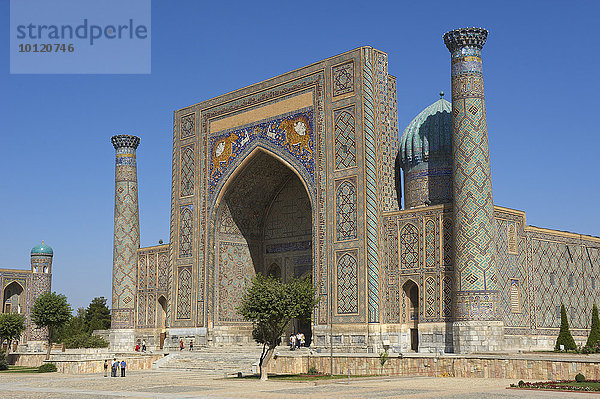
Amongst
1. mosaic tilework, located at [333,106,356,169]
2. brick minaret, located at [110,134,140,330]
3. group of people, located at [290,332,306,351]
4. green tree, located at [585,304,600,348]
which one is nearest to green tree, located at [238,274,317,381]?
group of people, located at [290,332,306,351]

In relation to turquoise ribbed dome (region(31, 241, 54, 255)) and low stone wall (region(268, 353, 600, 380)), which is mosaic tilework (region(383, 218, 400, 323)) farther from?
turquoise ribbed dome (region(31, 241, 54, 255))

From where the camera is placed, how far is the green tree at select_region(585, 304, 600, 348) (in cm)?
1892

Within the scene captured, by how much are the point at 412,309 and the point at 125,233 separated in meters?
11.3

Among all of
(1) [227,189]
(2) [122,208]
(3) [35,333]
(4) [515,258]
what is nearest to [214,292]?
(1) [227,189]

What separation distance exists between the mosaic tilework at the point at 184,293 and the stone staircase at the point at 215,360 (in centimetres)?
134

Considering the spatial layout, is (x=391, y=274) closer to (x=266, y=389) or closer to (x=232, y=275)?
(x=232, y=275)

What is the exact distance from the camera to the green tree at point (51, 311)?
906 inches

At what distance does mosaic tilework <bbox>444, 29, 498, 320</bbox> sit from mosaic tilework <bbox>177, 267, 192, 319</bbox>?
907 cm

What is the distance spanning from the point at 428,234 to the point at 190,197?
8.56 meters

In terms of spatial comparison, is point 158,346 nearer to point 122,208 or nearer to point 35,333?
point 122,208

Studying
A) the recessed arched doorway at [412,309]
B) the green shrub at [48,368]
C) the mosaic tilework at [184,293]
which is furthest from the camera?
the mosaic tilework at [184,293]

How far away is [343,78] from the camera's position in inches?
766

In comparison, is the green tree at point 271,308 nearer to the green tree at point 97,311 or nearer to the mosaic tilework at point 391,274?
the mosaic tilework at point 391,274

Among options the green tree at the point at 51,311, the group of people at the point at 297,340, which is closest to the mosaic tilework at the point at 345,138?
the group of people at the point at 297,340
